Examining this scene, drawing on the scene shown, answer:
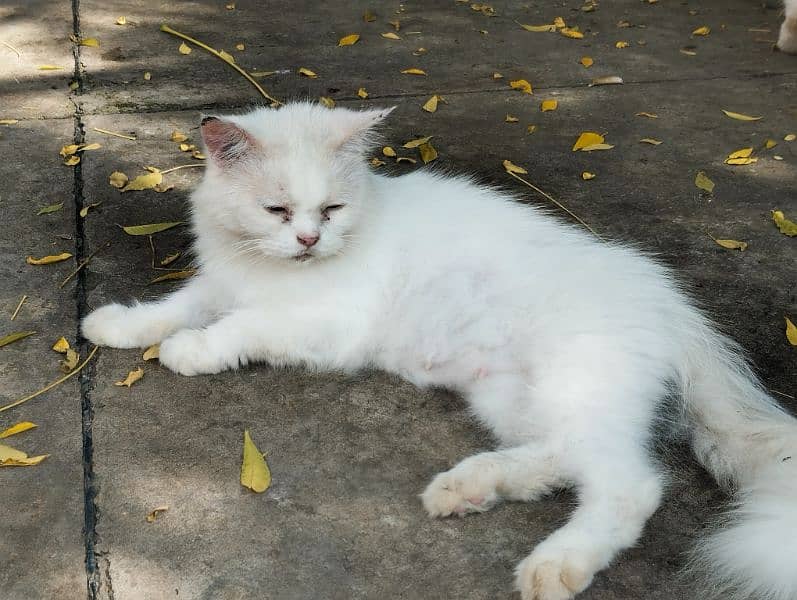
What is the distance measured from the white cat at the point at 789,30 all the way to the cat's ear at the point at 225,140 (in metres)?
4.71

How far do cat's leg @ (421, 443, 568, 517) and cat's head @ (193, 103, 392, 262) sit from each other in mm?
948

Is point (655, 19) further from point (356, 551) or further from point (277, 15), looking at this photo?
point (356, 551)

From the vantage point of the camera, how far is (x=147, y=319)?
3.19 meters

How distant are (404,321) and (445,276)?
22 centimetres

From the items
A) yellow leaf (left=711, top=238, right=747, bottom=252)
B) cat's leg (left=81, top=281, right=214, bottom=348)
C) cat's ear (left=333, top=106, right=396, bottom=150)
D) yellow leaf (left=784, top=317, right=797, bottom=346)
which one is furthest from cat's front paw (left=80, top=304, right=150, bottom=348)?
yellow leaf (left=711, top=238, right=747, bottom=252)

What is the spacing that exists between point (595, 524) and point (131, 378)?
161 centimetres

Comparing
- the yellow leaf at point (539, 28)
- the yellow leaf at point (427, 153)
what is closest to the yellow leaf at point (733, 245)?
the yellow leaf at point (427, 153)

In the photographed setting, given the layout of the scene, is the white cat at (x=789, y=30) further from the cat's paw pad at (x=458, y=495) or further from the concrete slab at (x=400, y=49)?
the cat's paw pad at (x=458, y=495)

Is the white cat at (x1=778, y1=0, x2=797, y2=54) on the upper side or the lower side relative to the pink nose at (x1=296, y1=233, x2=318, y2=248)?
lower

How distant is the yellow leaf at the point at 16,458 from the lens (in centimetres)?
254

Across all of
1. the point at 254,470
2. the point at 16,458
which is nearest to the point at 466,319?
the point at 254,470

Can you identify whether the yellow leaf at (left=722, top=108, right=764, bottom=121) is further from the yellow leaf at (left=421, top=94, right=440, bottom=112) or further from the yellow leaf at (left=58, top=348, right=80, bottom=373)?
the yellow leaf at (left=58, top=348, right=80, bottom=373)

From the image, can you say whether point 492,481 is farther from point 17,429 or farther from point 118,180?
point 118,180

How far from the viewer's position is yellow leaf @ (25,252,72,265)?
358cm
